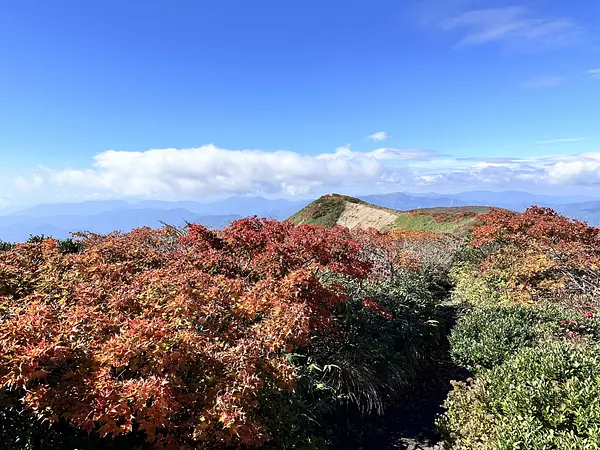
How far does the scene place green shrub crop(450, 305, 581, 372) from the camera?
762cm

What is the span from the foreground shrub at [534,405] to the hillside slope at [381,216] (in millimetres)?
21862

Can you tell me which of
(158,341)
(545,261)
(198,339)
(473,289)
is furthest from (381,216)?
(158,341)

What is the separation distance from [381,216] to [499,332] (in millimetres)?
31162

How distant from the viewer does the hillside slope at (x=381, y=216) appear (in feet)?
98.5

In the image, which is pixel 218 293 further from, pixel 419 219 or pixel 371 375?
pixel 419 219

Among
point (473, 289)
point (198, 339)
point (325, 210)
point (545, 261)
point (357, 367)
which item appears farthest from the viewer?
point (325, 210)

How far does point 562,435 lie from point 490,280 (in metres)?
9.34

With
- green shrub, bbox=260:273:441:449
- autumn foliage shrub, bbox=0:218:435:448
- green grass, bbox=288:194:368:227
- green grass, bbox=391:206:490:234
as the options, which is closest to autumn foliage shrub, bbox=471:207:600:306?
green shrub, bbox=260:273:441:449

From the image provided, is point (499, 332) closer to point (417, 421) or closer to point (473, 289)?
point (417, 421)

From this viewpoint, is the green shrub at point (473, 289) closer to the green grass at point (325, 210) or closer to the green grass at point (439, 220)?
the green grass at point (439, 220)

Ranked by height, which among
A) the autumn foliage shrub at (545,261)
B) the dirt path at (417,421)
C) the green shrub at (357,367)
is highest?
the autumn foliage shrub at (545,261)

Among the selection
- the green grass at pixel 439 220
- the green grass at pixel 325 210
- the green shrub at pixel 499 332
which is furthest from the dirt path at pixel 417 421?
the green grass at pixel 325 210

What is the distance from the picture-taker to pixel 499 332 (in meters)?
7.94

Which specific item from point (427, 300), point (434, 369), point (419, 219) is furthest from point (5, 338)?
point (419, 219)
